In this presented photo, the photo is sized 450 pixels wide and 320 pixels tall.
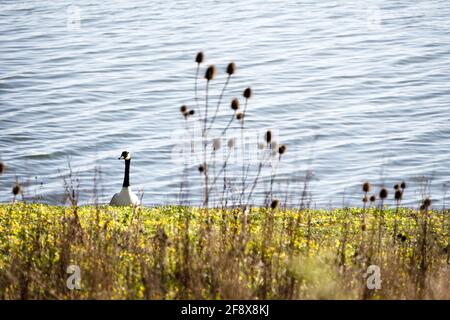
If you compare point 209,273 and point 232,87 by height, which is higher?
point 232,87

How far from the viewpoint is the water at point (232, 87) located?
2383 centimetres

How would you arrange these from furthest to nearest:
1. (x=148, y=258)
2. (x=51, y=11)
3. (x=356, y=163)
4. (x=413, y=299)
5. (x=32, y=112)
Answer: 1. (x=51, y=11)
2. (x=32, y=112)
3. (x=356, y=163)
4. (x=148, y=258)
5. (x=413, y=299)

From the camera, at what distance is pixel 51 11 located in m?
59.5

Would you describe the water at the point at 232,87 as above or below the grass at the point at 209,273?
above

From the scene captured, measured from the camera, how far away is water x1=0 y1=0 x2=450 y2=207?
23.8 meters

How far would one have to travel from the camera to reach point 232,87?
3606 cm

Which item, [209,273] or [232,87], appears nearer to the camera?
[209,273]

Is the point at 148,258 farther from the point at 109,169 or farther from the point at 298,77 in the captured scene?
the point at 298,77

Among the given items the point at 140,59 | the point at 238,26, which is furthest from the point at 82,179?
the point at 238,26

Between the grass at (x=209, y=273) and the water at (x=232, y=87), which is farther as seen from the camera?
the water at (x=232, y=87)

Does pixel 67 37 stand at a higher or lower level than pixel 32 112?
higher

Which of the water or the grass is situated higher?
the water

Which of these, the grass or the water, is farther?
the water

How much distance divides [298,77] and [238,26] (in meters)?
15.8
